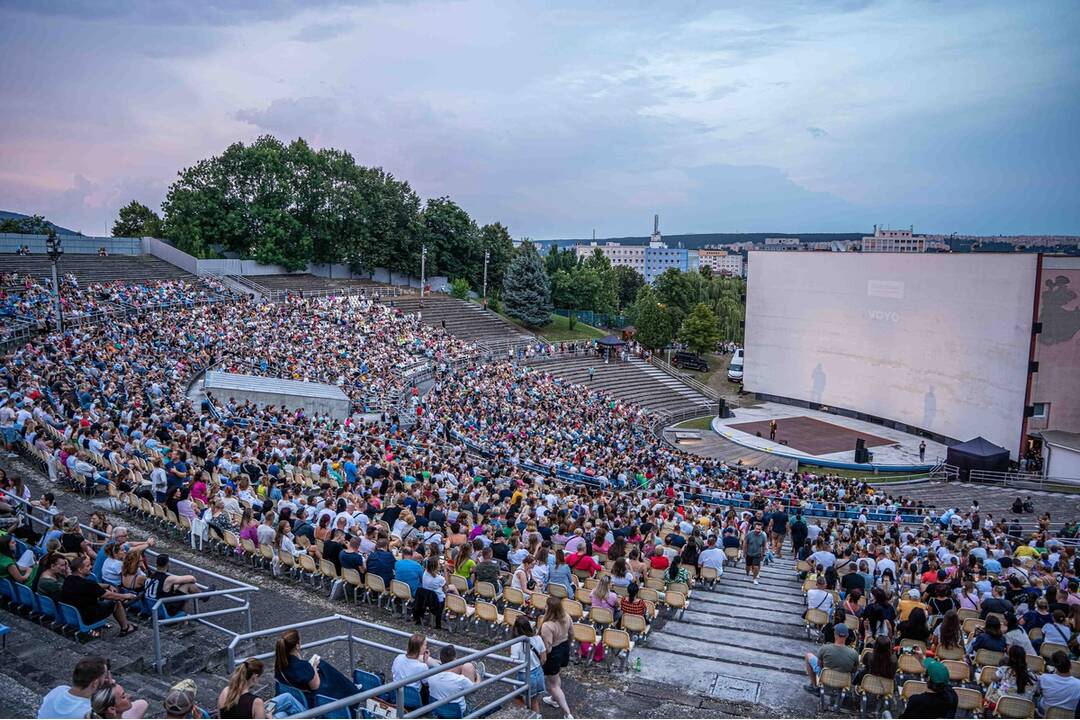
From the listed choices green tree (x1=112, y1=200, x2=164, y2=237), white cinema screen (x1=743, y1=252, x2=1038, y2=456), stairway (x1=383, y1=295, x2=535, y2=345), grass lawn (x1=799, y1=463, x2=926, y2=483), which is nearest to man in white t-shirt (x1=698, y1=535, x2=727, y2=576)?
grass lawn (x1=799, y1=463, x2=926, y2=483)

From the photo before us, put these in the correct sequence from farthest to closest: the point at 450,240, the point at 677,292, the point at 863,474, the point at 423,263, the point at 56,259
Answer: the point at 450,240 → the point at 677,292 → the point at 423,263 → the point at 863,474 → the point at 56,259

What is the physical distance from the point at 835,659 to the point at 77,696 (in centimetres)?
714

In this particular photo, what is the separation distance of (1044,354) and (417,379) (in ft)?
90.2

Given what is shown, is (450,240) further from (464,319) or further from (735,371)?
(735,371)

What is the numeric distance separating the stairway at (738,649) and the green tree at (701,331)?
39400 millimetres

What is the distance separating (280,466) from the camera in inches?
600

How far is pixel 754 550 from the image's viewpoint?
1322cm

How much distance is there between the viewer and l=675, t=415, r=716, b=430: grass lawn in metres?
37.8

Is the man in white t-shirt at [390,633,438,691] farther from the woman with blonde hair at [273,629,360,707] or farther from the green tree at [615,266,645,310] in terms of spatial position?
the green tree at [615,266,645,310]

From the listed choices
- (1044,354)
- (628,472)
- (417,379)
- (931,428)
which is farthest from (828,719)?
(931,428)

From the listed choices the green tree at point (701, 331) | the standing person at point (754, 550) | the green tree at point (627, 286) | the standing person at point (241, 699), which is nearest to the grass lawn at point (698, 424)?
the green tree at point (701, 331)

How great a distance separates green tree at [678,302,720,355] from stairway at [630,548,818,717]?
129 feet

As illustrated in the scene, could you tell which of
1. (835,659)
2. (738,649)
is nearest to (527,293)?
(738,649)

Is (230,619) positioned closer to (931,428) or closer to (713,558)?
(713,558)
